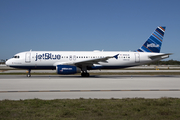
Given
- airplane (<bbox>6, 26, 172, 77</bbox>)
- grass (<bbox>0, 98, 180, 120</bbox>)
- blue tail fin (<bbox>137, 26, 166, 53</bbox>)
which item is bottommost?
grass (<bbox>0, 98, 180, 120</bbox>)

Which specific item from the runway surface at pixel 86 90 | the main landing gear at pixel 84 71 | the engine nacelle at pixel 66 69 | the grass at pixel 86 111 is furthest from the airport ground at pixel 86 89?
the main landing gear at pixel 84 71

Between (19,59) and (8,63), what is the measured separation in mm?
1674

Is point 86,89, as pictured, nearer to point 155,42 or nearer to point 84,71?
point 84,71

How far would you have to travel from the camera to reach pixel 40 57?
2602 cm

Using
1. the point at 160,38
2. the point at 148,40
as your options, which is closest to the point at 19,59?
the point at 148,40

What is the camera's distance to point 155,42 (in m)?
29.3

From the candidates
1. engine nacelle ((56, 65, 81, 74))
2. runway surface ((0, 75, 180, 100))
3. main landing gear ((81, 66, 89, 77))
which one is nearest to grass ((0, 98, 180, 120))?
runway surface ((0, 75, 180, 100))

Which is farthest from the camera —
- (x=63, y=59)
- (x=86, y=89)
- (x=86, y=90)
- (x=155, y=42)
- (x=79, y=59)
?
(x=155, y=42)

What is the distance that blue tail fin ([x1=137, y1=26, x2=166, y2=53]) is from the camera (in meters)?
29.3

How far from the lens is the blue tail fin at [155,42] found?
29.3m

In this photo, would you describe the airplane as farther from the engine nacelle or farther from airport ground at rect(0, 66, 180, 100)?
airport ground at rect(0, 66, 180, 100)

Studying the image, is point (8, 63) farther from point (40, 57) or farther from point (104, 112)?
point (104, 112)

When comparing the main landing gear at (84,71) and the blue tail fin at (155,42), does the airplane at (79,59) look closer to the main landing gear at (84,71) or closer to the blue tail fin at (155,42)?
the main landing gear at (84,71)

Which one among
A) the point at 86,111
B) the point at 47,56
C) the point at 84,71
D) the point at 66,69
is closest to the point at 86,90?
the point at 86,111
